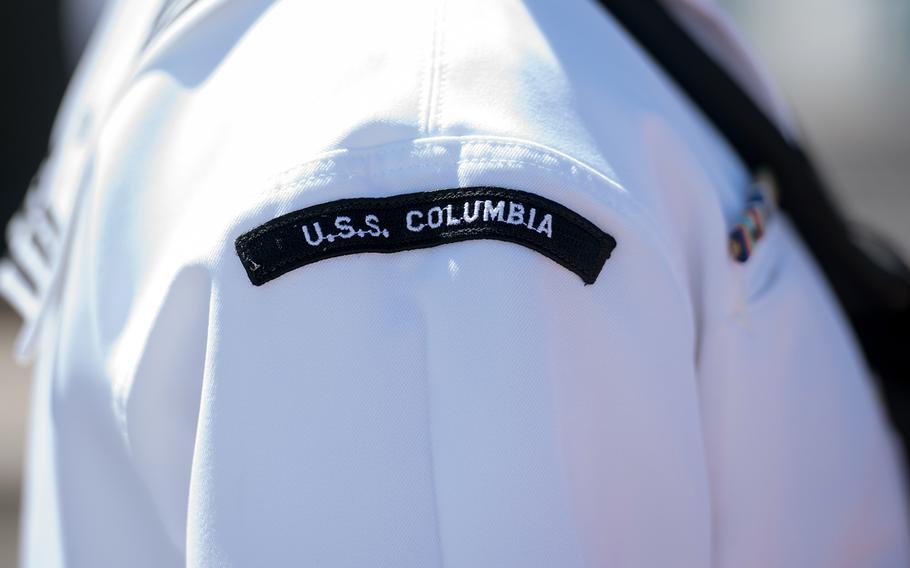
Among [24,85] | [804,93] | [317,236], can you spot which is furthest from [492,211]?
[804,93]

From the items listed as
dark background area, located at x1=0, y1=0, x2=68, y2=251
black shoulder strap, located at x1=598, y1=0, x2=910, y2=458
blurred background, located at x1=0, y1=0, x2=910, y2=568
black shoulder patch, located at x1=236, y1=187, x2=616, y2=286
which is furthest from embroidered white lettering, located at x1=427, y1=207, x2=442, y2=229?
dark background area, located at x1=0, y1=0, x2=68, y2=251

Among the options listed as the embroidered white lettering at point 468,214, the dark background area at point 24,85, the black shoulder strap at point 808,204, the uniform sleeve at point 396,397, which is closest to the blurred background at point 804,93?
the dark background area at point 24,85

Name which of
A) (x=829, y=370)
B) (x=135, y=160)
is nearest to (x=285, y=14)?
(x=135, y=160)

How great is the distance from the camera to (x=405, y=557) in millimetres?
677

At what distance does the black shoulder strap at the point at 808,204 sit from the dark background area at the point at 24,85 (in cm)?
520

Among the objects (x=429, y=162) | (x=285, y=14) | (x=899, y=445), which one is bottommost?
(x=899, y=445)

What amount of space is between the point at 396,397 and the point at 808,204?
24.9 inches

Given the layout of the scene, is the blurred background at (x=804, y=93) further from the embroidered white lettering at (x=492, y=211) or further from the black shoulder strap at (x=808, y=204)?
the embroidered white lettering at (x=492, y=211)

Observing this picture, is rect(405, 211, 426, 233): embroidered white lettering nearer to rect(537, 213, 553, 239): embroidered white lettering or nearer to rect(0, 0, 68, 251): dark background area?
rect(537, 213, 553, 239): embroidered white lettering

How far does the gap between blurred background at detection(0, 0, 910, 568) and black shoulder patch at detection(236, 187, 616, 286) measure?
2.84 metres

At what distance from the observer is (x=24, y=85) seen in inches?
223

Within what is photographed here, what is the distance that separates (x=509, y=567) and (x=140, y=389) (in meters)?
0.30

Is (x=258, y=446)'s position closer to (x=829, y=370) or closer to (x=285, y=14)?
(x=285, y=14)

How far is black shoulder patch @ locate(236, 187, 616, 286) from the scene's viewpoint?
0.70m
